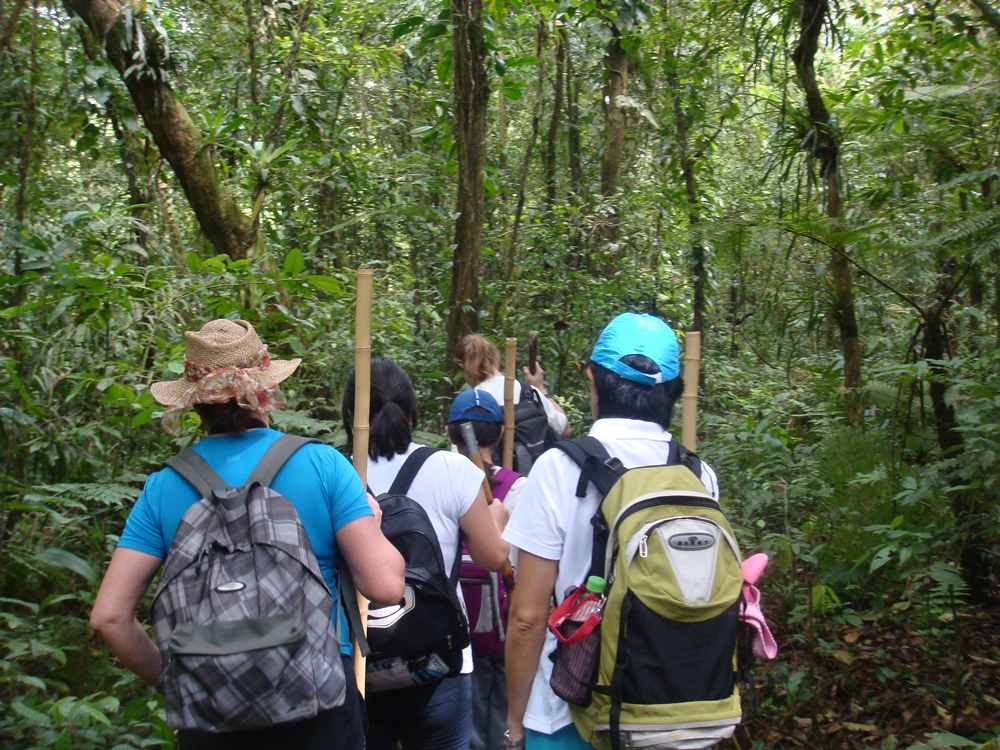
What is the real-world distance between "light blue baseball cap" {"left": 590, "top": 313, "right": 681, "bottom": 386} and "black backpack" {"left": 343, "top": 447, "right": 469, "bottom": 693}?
839mm

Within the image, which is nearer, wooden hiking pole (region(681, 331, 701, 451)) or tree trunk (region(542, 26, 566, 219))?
wooden hiking pole (region(681, 331, 701, 451))

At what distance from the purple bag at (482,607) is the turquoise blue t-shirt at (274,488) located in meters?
1.46

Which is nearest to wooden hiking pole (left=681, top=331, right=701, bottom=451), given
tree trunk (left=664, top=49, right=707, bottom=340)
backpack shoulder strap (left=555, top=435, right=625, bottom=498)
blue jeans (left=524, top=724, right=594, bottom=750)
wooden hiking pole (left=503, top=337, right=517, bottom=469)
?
backpack shoulder strap (left=555, top=435, right=625, bottom=498)

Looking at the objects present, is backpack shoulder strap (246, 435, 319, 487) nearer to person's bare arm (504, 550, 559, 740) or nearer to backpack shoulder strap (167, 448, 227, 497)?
backpack shoulder strap (167, 448, 227, 497)

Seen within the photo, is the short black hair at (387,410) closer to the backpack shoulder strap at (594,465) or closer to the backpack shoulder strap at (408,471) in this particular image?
the backpack shoulder strap at (408,471)

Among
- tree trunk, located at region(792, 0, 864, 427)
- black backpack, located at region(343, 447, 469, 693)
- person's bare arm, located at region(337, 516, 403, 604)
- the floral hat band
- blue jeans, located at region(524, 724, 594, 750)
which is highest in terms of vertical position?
tree trunk, located at region(792, 0, 864, 427)

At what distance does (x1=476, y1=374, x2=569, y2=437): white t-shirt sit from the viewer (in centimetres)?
579

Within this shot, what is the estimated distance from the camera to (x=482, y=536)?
340 cm

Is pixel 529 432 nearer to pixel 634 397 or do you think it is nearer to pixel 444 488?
pixel 444 488

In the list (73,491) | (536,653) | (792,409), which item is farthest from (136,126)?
(536,653)

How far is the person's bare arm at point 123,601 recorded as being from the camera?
2.36m

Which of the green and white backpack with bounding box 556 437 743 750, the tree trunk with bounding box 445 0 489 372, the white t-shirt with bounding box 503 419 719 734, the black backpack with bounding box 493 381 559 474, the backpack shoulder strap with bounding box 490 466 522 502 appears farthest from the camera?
the tree trunk with bounding box 445 0 489 372

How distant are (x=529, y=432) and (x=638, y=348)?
3.19 meters

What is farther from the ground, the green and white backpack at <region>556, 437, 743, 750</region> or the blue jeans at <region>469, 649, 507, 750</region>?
the green and white backpack at <region>556, 437, 743, 750</region>
